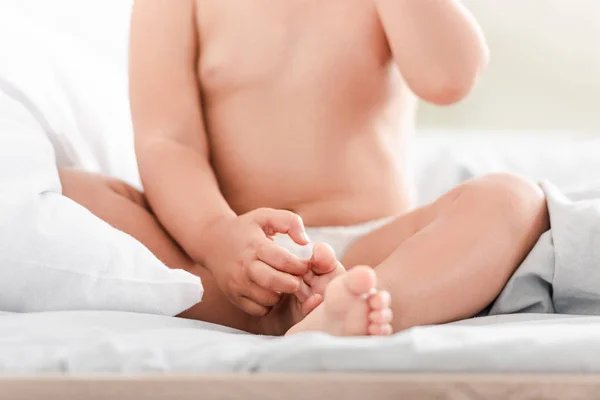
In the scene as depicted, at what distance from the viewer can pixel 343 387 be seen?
455 millimetres

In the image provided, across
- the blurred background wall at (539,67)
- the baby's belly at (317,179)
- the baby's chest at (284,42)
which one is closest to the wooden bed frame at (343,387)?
the baby's belly at (317,179)

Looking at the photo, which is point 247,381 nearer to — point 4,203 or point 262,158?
point 4,203

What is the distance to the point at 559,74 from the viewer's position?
6.82ft

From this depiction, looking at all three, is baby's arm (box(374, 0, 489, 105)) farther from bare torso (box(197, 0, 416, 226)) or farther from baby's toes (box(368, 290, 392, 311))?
baby's toes (box(368, 290, 392, 311))

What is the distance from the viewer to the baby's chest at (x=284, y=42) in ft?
3.53

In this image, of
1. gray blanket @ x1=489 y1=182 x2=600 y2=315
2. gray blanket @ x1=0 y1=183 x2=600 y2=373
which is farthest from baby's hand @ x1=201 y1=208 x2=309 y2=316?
gray blanket @ x1=489 y1=182 x2=600 y2=315

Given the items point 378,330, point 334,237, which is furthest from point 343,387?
point 334,237

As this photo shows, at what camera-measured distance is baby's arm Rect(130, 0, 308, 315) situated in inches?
31.6

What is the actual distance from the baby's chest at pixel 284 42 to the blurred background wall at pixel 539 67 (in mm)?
1088

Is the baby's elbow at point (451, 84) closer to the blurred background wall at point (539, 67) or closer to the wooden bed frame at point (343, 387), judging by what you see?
the wooden bed frame at point (343, 387)

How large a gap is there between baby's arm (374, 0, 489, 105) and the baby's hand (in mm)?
300

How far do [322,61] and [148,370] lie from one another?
0.64m

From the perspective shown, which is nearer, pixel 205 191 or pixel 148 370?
pixel 148 370

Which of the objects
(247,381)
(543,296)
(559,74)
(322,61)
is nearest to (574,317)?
(543,296)
